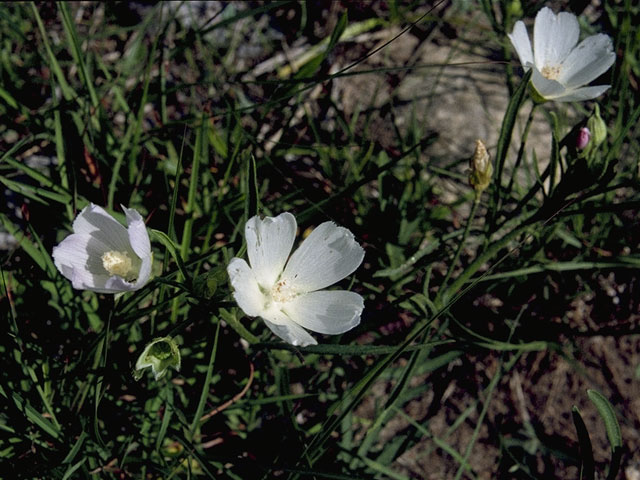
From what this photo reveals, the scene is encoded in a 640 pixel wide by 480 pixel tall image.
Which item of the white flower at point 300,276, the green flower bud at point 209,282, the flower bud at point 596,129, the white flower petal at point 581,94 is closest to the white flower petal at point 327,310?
the white flower at point 300,276

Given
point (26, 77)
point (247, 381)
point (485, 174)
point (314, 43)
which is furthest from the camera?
point (314, 43)

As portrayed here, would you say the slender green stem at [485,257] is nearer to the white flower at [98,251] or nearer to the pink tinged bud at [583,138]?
the pink tinged bud at [583,138]

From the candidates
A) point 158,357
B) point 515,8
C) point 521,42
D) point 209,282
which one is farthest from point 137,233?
point 515,8

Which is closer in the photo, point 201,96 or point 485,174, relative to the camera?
point 485,174

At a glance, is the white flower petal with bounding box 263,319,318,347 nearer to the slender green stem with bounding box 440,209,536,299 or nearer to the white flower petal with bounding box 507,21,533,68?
the slender green stem with bounding box 440,209,536,299

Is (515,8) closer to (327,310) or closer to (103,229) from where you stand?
(327,310)

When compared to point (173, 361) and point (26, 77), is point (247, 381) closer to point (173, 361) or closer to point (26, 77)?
point (173, 361)

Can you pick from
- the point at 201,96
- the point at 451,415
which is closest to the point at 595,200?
the point at 451,415
